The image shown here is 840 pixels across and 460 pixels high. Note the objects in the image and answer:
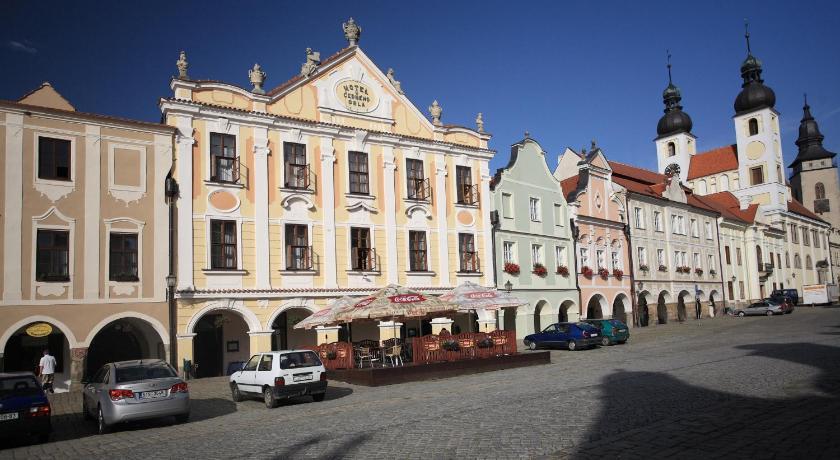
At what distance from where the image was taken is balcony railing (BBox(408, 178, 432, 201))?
33250mm

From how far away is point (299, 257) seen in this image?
29.2 metres

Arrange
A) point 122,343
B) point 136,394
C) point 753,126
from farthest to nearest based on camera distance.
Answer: point 753,126, point 122,343, point 136,394

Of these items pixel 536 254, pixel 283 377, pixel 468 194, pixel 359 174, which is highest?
pixel 359 174

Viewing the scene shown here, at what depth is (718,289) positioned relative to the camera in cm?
6159

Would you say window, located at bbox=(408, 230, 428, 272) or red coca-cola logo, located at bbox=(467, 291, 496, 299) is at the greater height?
window, located at bbox=(408, 230, 428, 272)

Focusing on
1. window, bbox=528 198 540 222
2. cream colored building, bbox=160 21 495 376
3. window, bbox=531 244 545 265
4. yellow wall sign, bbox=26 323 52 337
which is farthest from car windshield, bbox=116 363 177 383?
window, bbox=528 198 540 222

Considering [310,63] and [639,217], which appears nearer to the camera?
[310,63]

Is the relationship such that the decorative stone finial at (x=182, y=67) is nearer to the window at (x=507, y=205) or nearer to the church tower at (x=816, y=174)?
the window at (x=507, y=205)

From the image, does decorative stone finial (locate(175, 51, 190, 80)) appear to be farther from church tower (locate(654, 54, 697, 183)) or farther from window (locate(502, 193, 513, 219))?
church tower (locate(654, 54, 697, 183))

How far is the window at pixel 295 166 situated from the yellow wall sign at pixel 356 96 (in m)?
3.38

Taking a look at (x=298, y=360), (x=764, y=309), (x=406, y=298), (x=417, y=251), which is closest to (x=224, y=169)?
(x=406, y=298)

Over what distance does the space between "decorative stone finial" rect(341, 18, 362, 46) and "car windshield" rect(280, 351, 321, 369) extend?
1814cm

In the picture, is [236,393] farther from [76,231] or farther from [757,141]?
[757,141]

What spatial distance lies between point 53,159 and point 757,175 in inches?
3334
